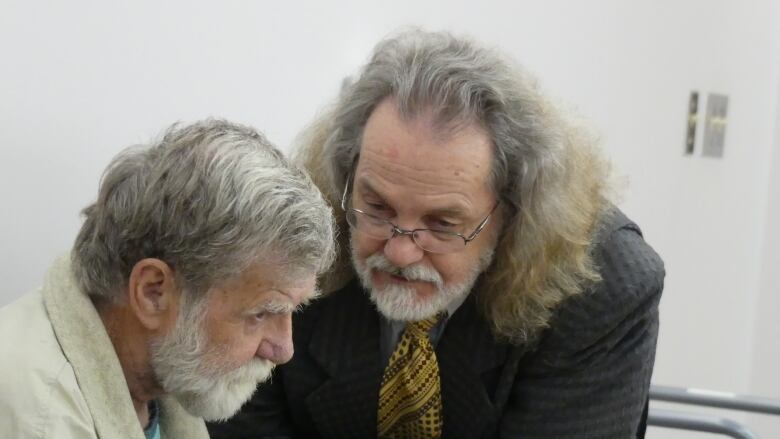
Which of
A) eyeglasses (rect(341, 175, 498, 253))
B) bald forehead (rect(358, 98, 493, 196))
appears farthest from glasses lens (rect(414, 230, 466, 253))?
bald forehead (rect(358, 98, 493, 196))

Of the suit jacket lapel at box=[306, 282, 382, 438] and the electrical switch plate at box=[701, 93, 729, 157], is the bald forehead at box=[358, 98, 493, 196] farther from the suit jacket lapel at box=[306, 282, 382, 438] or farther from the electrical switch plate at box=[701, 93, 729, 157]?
the electrical switch plate at box=[701, 93, 729, 157]

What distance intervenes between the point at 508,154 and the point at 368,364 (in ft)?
1.69

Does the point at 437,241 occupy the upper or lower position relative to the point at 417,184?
lower

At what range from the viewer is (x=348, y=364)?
2096 mm

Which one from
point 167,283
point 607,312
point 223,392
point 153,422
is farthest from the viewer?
point 607,312

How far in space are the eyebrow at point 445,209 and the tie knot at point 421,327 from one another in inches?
11.1

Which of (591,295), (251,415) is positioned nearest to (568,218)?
(591,295)

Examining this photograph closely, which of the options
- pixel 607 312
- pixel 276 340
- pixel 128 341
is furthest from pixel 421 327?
pixel 128 341

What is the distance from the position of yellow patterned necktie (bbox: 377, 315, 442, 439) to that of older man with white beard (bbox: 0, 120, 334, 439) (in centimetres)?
52

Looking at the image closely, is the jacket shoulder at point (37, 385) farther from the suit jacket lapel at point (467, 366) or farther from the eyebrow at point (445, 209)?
the suit jacket lapel at point (467, 366)

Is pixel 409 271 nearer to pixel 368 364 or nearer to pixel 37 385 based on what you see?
pixel 368 364

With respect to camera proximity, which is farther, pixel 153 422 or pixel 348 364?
pixel 348 364

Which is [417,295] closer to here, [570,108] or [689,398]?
[570,108]

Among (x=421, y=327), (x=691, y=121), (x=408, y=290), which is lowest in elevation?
(x=421, y=327)
